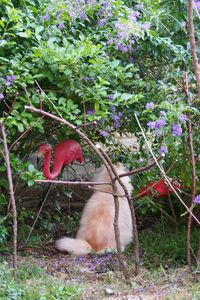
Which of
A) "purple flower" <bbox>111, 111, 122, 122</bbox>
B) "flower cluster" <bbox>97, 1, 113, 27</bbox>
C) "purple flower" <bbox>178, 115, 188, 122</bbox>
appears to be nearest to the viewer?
"purple flower" <bbox>178, 115, 188, 122</bbox>

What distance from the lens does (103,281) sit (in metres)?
4.45

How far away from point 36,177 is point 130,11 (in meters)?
1.65

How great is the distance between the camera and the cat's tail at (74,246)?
17.0 feet

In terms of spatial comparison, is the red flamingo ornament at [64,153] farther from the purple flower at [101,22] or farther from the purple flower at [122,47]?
the purple flower at [101,22]

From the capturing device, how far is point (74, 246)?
5203 millimetres

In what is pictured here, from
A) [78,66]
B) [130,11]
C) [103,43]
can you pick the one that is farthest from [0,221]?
[130,11]

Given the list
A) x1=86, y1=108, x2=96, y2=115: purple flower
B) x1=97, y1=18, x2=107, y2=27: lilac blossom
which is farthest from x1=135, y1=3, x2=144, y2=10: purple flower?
x1=86, y1=108, x2=96, y2=115: purple flower

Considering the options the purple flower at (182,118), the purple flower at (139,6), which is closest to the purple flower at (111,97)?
the purple flower at (182,118)

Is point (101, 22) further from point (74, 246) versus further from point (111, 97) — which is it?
point (74, 246)

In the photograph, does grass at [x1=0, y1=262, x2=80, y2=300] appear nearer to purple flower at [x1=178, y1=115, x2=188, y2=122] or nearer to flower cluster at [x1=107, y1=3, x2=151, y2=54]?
purple flower at [x1=178, y1=115, x2=188, y2=122]

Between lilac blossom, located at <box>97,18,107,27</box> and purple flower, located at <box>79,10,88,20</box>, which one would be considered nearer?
purple flower, located at <box>79,10,88,20</box>

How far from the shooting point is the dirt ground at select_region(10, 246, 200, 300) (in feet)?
13.6

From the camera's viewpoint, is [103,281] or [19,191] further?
[19,191]

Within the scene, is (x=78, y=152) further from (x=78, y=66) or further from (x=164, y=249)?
(x=164, y=249)
